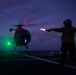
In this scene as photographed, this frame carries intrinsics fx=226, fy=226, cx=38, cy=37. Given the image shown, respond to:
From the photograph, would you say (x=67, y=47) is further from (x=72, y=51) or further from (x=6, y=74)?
(x=6, y=74)

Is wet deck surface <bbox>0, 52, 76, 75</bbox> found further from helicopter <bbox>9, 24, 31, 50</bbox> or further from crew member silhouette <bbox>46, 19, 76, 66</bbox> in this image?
helicopter <bbox>9, 24, 31, 50</bbox>

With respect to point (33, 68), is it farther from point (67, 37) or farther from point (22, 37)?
point (22, 37)

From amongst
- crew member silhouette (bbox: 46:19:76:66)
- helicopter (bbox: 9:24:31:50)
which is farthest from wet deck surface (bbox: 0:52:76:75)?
helicopter (bbox: 9:24:31:50)

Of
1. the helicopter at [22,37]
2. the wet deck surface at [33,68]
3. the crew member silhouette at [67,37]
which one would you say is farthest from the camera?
the helicopter at [22,37]

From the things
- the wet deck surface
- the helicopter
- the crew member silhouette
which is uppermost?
the helicopter

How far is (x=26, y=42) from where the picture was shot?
34.3 meters

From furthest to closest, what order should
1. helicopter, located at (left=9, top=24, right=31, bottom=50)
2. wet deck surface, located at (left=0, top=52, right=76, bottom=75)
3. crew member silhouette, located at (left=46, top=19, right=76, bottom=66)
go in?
1. helicopter, located at (left=9, top=24, right=31, bottom=50)
2. crew member silhouette, located at (left=46, top=19, right=76, bottom=66)
3. wet deck surface, located at (left=0, top=52, right=76, bottom=75)

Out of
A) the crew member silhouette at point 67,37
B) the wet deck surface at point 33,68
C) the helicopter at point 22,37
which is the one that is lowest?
the wet deck surface at point 33,68

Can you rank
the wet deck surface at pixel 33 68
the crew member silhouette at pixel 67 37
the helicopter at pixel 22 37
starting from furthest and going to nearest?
the helicopter at pixel 22 37 < the crew member silhouette at pixel 67 37 < the wet deck surface at pixel 33 68

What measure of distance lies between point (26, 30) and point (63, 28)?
24.5 meters

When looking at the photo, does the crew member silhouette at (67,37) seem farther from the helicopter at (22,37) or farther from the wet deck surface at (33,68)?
the helicopter at (22,37)

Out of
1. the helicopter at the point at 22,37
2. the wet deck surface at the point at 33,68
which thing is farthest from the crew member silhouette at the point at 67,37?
the helicopter at the point at 22,37

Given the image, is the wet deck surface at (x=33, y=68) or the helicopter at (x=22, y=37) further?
the helicopter at (x=22, y=37)

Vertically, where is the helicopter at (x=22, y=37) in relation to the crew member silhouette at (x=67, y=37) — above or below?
above
